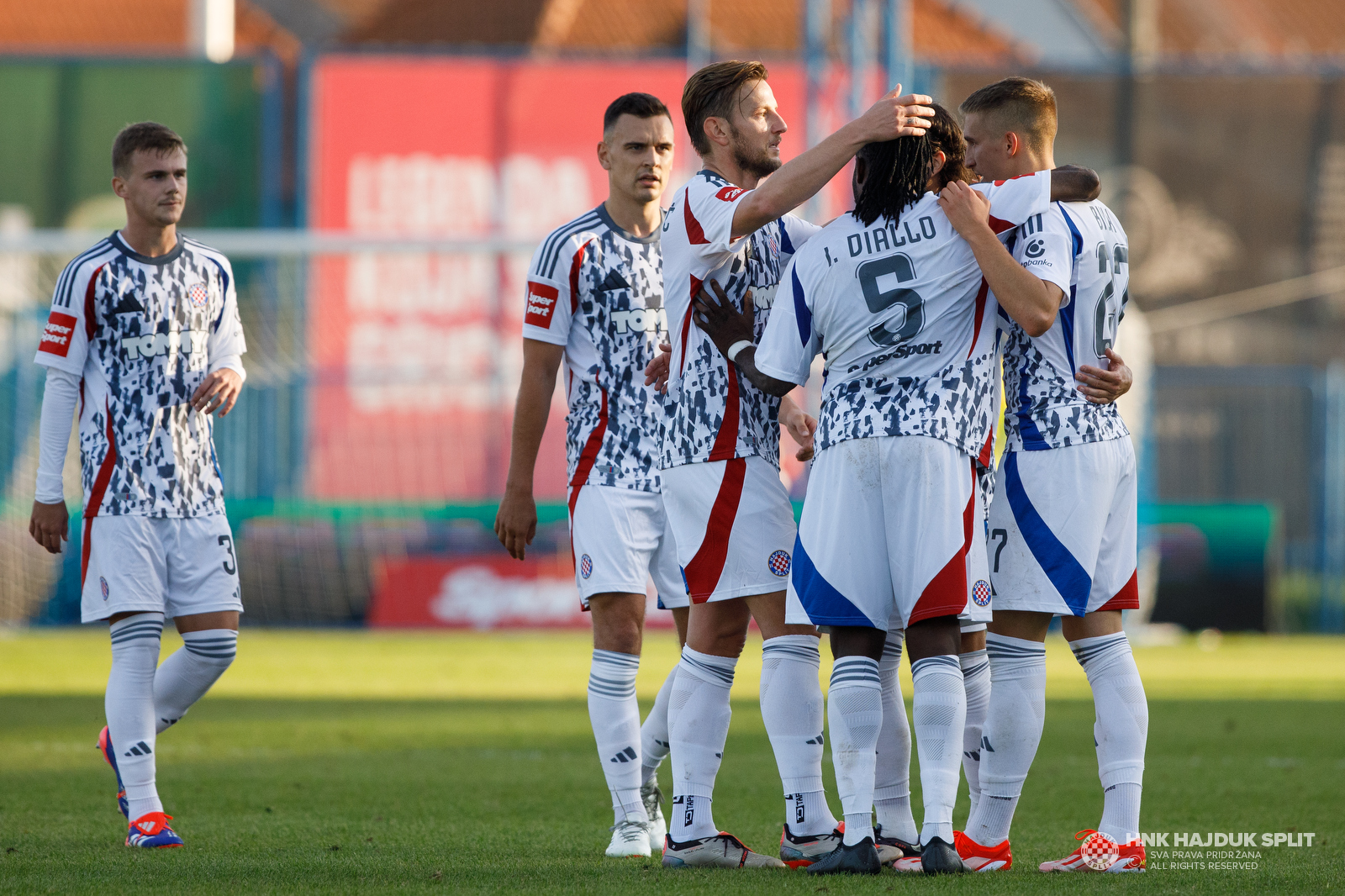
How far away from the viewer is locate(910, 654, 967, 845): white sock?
15.1ft

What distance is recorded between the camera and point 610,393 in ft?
19.2

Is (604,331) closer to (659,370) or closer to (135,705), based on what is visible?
(659,370)

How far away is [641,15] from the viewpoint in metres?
35.5

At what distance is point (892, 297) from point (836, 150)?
0.44 m

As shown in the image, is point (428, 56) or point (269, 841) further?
point (428, 56)

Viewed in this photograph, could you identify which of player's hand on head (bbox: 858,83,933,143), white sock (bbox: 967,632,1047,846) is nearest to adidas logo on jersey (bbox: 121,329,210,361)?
player's hand on head (bbox: 858,83,933,143)

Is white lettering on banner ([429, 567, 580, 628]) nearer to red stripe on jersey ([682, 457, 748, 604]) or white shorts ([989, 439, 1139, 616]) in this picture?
red stripe on jersey ([682, 457, 748, 604])

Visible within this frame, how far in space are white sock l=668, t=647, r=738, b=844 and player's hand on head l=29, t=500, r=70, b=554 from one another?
2.37m

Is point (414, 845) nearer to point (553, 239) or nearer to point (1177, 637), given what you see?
point (553, 239)

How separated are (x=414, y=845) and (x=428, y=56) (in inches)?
838

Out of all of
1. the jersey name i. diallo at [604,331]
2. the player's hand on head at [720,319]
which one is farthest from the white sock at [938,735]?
the jersey name i. diallo at [604,331]

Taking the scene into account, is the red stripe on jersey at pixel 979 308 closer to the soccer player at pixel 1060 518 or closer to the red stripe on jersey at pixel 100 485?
the soccer player at pixel 1060 518

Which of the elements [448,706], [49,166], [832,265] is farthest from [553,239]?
[49,166]

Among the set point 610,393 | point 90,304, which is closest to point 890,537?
point 610,393
